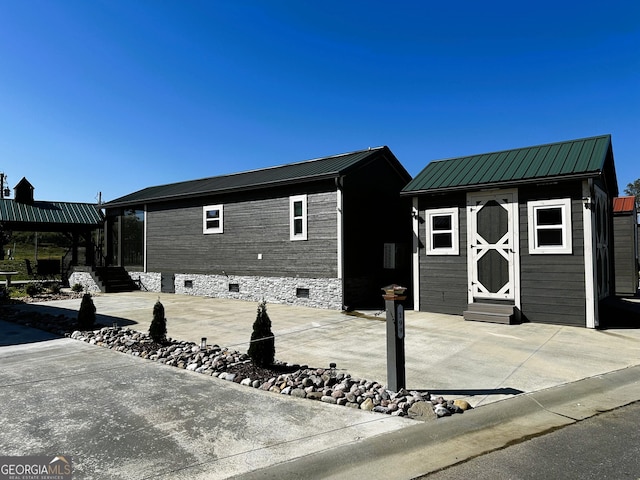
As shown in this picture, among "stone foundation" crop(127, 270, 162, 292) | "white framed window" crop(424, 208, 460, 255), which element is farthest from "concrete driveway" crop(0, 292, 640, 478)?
"stone foundation" crop(127, 270, 162, 292)

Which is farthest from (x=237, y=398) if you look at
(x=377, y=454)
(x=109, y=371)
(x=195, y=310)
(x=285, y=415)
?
(x=195, y=310)

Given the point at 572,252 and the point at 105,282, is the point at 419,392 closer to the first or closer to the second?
the point at 572,252

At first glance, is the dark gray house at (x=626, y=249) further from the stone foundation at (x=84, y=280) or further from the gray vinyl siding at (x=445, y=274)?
the stone foundation at (x=84, y=280)

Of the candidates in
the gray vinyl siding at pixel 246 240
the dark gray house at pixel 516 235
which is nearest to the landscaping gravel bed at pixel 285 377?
the gray vinyl siding at pixel 246 240

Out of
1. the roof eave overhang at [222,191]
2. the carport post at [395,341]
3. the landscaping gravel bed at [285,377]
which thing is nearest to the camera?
the landscaping gravel bed at [285,377]

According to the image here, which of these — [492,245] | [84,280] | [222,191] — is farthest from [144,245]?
[492,245]

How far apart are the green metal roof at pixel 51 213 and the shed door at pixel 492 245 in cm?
1973

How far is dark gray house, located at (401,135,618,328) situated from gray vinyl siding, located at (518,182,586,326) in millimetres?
22

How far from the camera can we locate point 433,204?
11.9 metres

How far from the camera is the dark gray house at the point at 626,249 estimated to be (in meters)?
16.0

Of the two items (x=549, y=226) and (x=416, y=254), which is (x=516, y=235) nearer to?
(x=549, y=226)

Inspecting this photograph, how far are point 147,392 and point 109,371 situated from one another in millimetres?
1413

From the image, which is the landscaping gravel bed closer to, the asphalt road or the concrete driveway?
the concrete driveway

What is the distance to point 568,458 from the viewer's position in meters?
3.39
